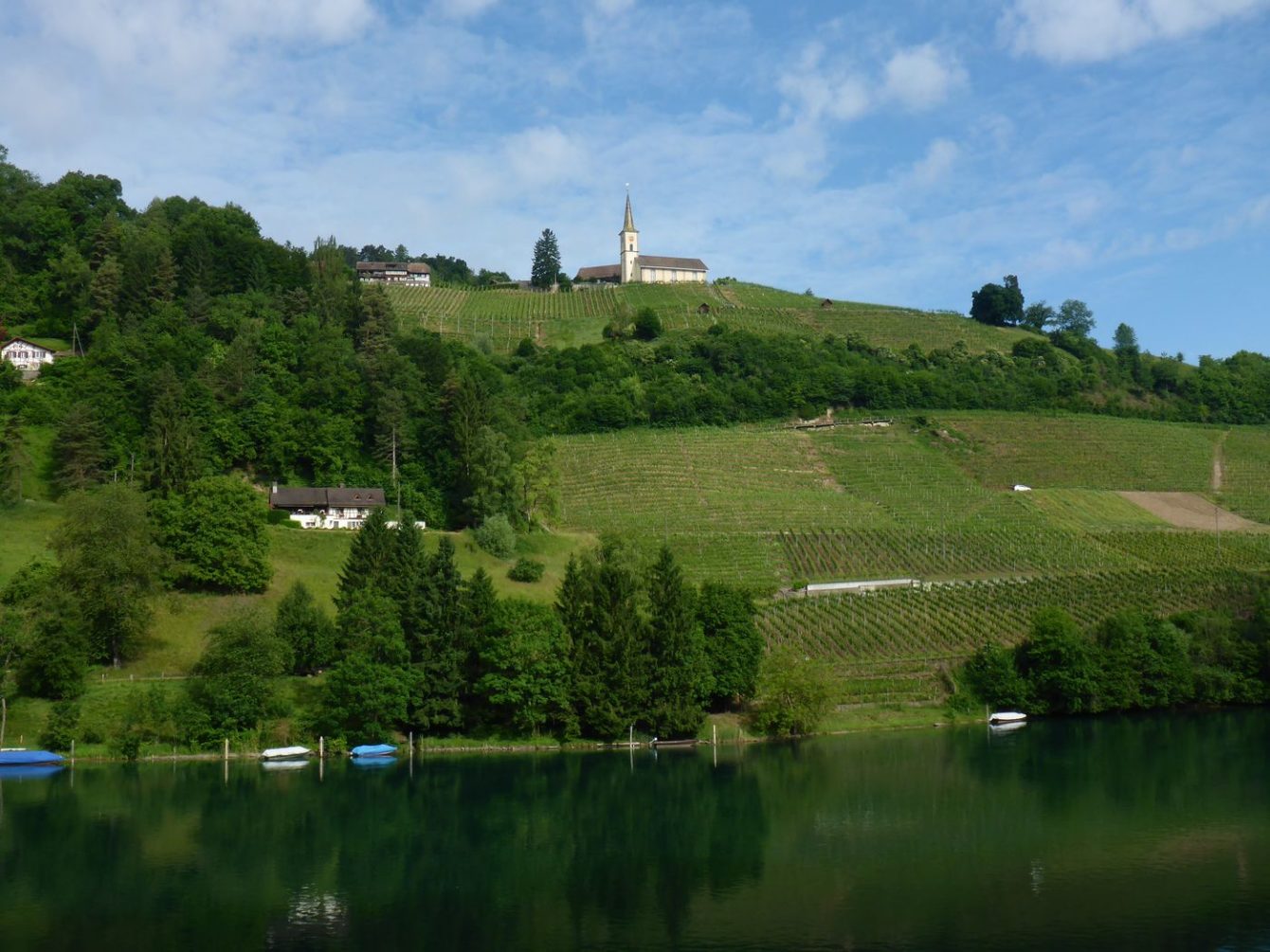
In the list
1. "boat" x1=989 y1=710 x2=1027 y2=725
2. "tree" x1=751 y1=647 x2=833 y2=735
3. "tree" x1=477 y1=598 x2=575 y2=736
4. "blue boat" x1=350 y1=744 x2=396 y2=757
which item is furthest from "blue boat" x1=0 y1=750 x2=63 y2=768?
"boat" x1=989 y1=710 x2=1027 y2=725

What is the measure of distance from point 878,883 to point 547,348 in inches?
3759

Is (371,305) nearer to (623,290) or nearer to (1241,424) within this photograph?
(623,290)

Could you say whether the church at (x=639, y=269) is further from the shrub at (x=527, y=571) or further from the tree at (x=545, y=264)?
the shrub at (x=527, y=571)

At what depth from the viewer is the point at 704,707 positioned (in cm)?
5403

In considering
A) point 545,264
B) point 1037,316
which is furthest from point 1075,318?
point 545,264

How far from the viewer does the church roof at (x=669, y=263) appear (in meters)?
170

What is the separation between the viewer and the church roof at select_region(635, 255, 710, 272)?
170375mm

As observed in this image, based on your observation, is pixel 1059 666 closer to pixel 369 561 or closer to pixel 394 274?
pixel 369 561

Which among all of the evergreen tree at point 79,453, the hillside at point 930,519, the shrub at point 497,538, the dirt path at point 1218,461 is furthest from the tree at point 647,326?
the evergreen tree at point 79,453

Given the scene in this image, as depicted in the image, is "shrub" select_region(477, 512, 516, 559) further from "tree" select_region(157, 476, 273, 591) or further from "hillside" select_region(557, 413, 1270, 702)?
"tree" select_region(157, 476, 273, 591)

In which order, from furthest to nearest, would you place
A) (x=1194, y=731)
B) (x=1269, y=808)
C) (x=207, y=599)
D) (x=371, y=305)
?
1. (x=371, y=305)
2. (x=207, y=599)
3. (x=1194, y=731)
4. (x=1269, y=808)

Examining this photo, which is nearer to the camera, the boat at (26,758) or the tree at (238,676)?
the boat at (26,758)

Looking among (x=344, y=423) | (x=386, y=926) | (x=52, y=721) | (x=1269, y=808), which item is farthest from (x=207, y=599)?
(x=1269, y=808)

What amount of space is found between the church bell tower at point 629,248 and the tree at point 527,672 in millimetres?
119605
